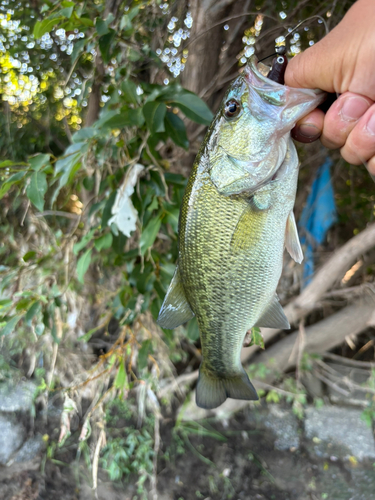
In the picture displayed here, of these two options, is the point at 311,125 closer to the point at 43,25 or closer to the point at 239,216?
the point at 239,216

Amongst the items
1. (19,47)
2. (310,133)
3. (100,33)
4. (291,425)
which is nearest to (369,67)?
(310,133)

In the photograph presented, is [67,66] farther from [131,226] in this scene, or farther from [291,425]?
[291,425]

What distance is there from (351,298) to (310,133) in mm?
2372

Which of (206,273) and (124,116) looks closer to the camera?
(206,273)

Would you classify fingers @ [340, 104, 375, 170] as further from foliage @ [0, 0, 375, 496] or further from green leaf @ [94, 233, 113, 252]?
green leaf @ [94, 233, 113, 252]

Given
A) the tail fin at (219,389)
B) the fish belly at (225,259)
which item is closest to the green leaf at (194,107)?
the fish belly at (225,259)

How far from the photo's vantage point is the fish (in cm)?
89

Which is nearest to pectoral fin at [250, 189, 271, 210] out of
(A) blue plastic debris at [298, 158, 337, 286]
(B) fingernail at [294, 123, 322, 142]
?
(B) fingernail at [294, 123, 322, 142]

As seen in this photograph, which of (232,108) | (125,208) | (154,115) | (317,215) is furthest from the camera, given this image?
(317,215)

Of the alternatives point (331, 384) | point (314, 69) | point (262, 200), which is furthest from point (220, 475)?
point (314, 69)

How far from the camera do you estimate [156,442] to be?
249 centimetres

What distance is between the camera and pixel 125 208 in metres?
1.42

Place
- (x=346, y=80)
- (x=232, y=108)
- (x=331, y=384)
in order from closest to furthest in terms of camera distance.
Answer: (x=346, y=80), (x=232, y=108), (x=331, y=384)

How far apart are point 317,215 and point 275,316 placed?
2.02 meters
